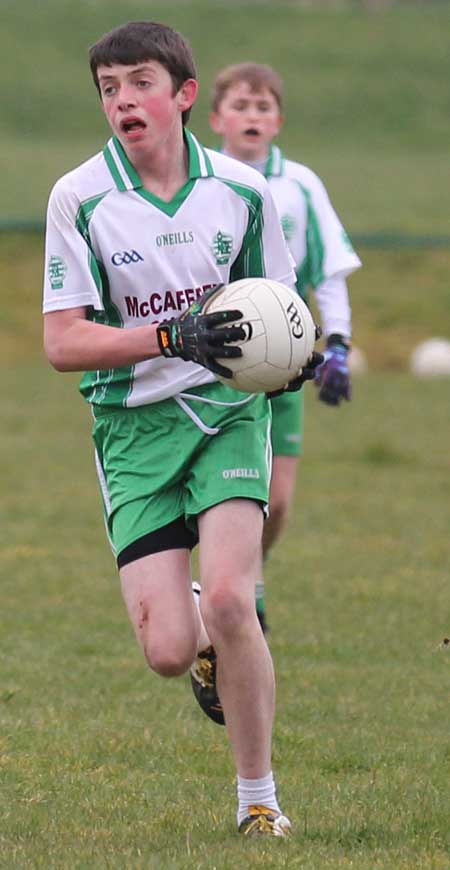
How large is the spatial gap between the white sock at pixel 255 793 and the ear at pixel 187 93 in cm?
196

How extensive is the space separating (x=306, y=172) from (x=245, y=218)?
2.95 meters

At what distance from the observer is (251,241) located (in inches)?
200

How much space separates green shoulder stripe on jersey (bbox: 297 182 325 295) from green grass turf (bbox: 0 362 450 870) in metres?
1.65

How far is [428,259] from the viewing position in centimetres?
2406

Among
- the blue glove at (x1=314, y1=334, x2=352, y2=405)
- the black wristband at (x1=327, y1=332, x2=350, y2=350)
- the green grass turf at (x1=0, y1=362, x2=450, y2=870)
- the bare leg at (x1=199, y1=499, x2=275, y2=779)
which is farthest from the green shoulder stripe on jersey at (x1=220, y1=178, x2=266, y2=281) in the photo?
the black wristband at (x1=327, y1=332, x2=350, y2=350)

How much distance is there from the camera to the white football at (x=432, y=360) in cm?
1967

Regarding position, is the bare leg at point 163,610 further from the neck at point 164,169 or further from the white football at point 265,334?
the neck at point 164,169

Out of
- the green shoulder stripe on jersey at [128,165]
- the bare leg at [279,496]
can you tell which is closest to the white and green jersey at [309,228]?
the bare leg at [279,496]

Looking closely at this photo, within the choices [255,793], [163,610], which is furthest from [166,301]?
[255,793]

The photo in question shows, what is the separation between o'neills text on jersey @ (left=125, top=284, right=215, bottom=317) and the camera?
4969 millimetres

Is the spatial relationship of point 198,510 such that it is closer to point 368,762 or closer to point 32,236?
point 368,762

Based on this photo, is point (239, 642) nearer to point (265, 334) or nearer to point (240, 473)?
point (240, 473)

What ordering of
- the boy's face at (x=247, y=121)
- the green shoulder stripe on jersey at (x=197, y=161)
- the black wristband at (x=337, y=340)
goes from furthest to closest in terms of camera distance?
the boy's face at (x=247, y=121) < the black wristband at (x=337, y=340) < the green shoulder stripe on jersey at (x=197, y=161)

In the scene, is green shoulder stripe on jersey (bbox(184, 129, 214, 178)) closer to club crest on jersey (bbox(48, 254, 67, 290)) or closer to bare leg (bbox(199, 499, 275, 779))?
club crest on jersey (bbox(48, 254, 67, 290))
